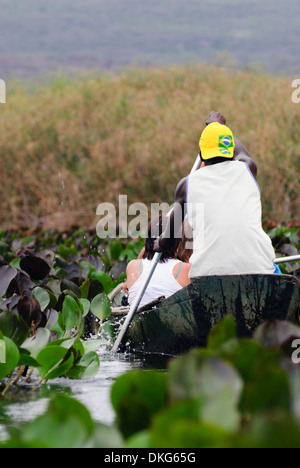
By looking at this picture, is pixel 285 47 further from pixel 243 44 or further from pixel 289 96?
pixel 289 96

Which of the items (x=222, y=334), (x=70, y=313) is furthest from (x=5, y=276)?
(x=222, y=334)

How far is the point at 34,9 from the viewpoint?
7594 cm

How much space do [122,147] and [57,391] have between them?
10742 mm

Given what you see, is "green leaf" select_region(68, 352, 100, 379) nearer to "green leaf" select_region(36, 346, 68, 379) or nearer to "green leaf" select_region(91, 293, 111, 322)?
"green leaf" select_region(36, 346, 68, 379)

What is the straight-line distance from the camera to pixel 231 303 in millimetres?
4137

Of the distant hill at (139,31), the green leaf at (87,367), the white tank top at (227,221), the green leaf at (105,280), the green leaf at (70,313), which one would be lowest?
the green leaf at (105,280)

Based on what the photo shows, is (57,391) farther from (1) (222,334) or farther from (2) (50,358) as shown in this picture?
(1) (222,334)

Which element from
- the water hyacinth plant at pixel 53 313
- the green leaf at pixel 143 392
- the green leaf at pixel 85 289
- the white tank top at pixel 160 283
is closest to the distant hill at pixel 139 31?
the water hyacinth plant at pixel 53 313

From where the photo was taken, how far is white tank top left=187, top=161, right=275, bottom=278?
14.5 ft

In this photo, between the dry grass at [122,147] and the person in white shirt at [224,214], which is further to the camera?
the dry grass at [122,147]

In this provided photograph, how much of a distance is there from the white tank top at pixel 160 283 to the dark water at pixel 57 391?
2.47 feet

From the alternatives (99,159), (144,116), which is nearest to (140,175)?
(99,159)

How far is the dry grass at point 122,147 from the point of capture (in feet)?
40.3

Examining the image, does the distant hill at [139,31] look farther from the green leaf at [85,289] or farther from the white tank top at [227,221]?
the white tank top at [227,221]
